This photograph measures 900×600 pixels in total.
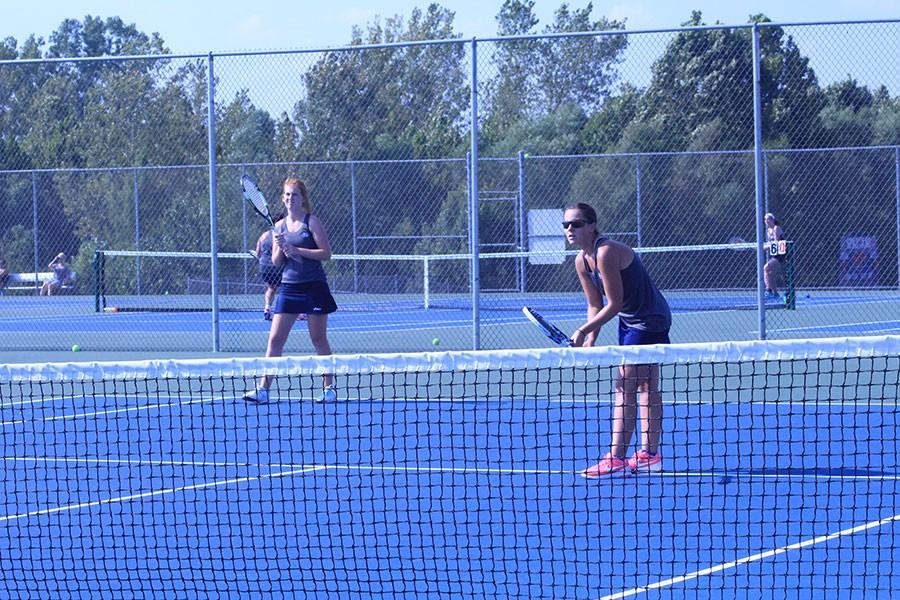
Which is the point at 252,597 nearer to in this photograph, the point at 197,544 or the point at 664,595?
the point at 197,544

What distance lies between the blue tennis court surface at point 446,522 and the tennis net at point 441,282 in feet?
→ 43.5

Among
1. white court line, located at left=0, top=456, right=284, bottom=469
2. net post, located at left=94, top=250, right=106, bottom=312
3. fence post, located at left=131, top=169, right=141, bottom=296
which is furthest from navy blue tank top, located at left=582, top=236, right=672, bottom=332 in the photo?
fence post, located at left=131, top=169, right=141, bottom=296

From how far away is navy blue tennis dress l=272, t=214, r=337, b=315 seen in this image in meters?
9.71

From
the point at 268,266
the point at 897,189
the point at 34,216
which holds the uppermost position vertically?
the point at 897,189

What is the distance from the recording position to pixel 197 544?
19.1 feet

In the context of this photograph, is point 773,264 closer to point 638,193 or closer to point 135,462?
point 638,193

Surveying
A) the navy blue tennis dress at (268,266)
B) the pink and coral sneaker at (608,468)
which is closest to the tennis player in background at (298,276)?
the pink and coral sneaker at (608,468)

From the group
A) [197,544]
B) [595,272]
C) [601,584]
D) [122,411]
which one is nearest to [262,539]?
[197,544]

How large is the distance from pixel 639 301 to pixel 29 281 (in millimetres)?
21328

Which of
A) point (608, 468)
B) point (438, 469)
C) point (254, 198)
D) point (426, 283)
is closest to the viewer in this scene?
point (608, 468)

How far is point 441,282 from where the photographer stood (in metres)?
23.5

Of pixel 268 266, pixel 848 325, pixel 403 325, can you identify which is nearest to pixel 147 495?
pixel 268 266

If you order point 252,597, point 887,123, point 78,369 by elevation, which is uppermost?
point 887,123

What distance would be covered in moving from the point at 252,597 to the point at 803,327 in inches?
496
